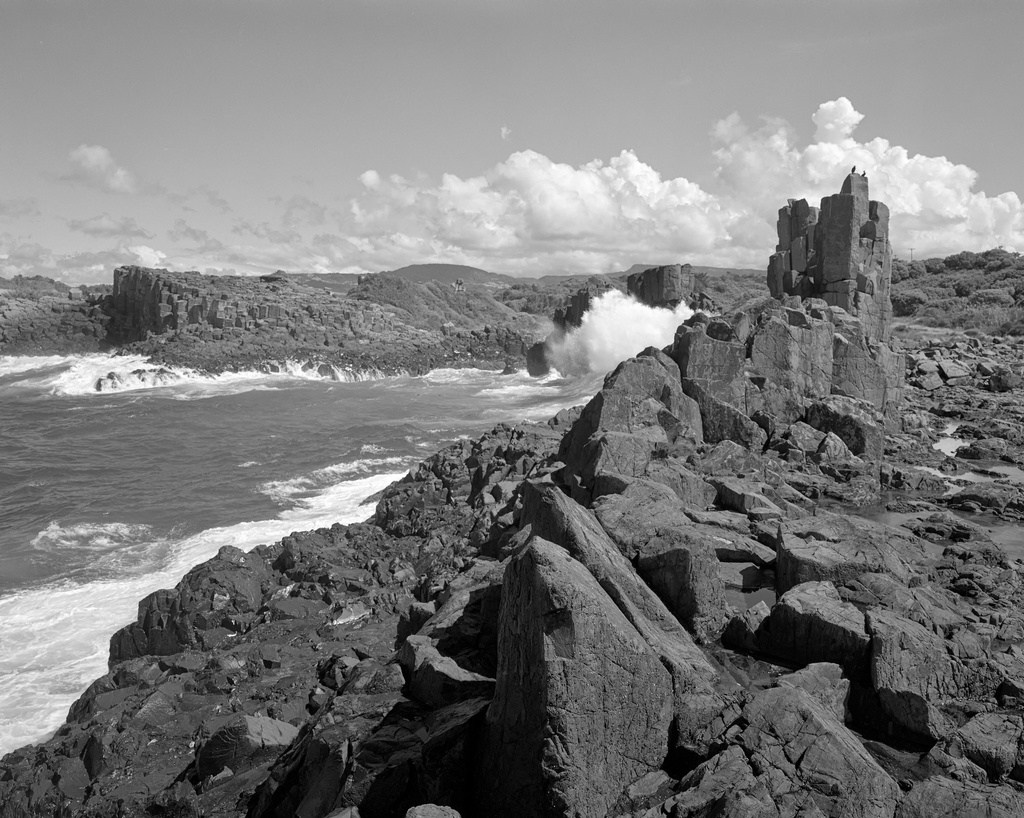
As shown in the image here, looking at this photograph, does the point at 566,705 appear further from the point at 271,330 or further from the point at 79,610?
the point at 271,330

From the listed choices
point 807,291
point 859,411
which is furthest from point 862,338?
point 807,291

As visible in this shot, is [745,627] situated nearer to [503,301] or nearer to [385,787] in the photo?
[385,787]

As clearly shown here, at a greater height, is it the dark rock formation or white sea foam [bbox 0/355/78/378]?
the dark rock formation

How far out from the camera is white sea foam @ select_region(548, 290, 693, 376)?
51.0m

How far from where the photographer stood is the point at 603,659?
17.6 feet

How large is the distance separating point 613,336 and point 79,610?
41.4 metres

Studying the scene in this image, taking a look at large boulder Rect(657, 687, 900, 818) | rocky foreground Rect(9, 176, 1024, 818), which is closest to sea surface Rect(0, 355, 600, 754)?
rocky foreground Rect(9, 176, 1024, 818)

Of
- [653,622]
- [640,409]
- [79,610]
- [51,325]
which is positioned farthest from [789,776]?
[51,325]

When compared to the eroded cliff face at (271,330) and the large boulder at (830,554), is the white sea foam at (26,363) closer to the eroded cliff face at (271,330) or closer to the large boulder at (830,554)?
the eroded cliff face at (271,330)

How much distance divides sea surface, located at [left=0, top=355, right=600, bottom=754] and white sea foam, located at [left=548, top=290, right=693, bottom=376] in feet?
9.04

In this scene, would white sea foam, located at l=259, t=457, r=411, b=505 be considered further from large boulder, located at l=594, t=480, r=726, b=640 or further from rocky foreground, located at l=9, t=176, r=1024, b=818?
large boulder, located at l=594, t=480, r=726, b=640

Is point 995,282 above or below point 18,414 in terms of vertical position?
above

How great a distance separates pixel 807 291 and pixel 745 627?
23.9 m

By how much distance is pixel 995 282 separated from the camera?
68.8 meters
